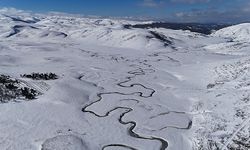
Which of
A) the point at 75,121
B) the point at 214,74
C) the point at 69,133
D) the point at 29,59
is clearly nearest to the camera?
the point at 69,133

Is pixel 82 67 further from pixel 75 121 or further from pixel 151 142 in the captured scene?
pixel 151 142

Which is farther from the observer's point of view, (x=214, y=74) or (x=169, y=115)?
(x=214, y=74)

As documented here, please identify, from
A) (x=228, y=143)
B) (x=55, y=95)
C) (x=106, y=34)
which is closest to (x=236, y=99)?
(x=228, y=143)

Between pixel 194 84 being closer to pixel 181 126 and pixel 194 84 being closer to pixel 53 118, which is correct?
pixel 181 126

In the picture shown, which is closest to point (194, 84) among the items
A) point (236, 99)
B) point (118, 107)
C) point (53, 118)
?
point (236, 99)

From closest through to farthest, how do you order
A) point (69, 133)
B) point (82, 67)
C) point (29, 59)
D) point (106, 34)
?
point (69, 133) → point (82, 67) → point (29, 59) → point (106, 34)

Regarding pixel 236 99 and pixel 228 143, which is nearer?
pixel 228 143

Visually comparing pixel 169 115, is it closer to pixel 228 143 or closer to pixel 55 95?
pixel 228 143

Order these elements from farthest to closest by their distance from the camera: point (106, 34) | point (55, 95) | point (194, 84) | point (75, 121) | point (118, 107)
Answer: point (106, 34) → point (194, 84) → point (55, 95) → point (118, 107) → point (75, 121)

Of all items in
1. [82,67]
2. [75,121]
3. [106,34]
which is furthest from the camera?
[106,34]
